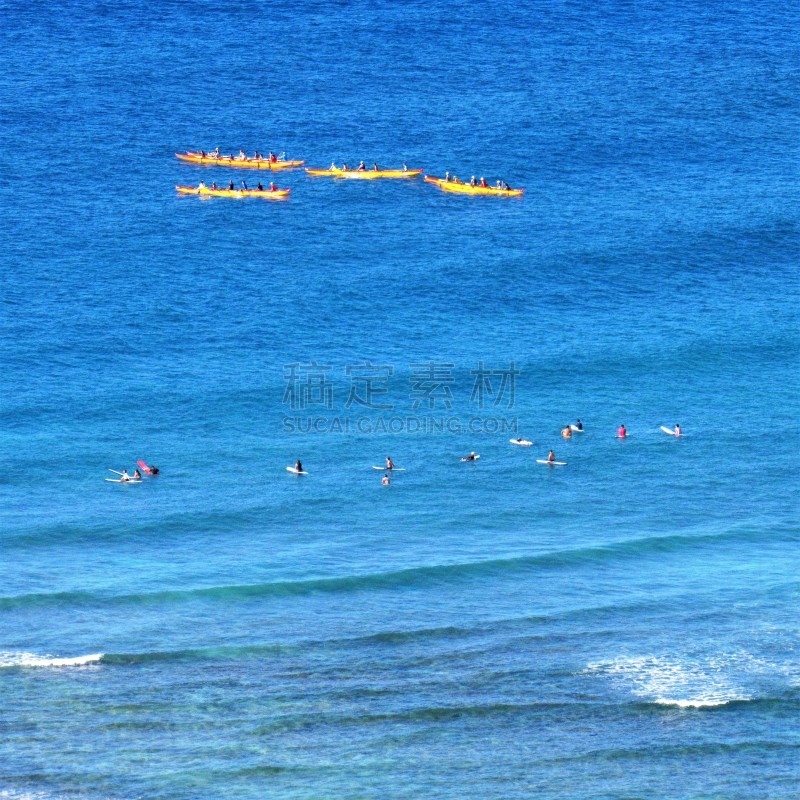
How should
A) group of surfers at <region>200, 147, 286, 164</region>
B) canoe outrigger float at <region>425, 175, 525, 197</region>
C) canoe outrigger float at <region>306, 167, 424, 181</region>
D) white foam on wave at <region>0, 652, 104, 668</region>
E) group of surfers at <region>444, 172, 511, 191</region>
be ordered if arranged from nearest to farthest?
white foam on wave at <region>0, 652, 104, 668</region>, canoe outrigger float at <region>425, 175, 525, 197</region>, group of surfers at <region>444, 172, 511, 191</region>, canoe outrigger float at <region>306, 167, 424, 181</region>, group of surfers at <region>200, 147, 286, 164</region>

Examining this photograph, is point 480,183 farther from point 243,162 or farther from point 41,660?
point 41,660

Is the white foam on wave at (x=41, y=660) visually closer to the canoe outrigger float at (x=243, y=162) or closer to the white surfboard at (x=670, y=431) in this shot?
the white surfboard at (x=670, y=431)

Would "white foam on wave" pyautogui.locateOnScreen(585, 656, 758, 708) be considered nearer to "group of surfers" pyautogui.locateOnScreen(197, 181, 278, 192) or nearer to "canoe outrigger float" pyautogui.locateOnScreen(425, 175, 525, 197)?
"canoe outrigger float" pyautogui.locateOnScreen(425, 175, 525, 197)

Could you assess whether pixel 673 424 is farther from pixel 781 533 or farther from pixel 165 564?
pixel 165 564

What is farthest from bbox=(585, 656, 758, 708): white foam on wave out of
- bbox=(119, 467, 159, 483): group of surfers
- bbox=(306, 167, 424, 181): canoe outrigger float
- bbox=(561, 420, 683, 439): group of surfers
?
bbox=(306, 167, 424, 181): canoe outrigger float

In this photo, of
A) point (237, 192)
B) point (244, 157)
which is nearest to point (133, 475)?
point (237, 192)
